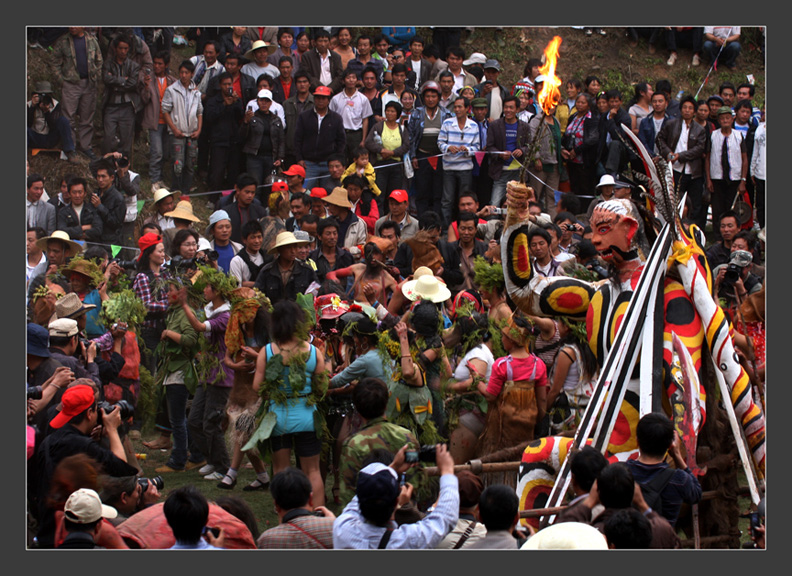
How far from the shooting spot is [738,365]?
6508mm

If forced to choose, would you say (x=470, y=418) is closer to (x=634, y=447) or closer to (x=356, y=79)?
(x=634, y=447)

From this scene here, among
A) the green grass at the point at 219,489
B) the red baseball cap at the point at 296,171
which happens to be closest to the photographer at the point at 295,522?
the green grass at the point at 219,489

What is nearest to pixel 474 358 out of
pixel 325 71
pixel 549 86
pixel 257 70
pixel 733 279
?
pixel 549 86

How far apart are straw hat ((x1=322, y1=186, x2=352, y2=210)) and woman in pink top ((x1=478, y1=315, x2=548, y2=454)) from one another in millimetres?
4897

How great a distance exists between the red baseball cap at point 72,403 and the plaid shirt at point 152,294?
2711 millimetres

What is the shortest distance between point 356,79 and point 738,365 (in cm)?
889

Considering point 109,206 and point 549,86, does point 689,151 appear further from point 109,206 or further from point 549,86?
point 109,206

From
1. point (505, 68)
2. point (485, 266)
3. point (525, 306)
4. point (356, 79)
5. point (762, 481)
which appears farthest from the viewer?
point (505, 68)

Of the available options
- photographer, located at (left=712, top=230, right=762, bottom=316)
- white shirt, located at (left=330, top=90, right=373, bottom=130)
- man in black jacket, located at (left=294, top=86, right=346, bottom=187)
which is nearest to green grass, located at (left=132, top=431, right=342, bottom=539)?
photographer, located at (left=712, top=230, right=762, bottom=316)

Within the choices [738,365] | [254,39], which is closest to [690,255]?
[738,365]

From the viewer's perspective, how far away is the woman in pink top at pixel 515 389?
24.9ft

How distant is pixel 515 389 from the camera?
24.9ft

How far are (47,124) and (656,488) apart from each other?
10816mm

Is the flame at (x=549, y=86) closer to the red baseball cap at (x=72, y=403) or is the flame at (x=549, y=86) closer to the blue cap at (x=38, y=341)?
the red baseball cap at (x=72, y=403)
